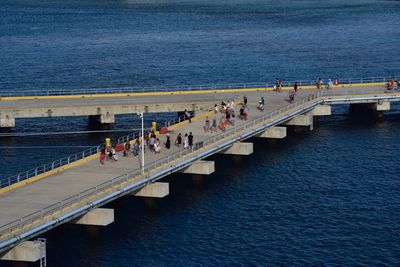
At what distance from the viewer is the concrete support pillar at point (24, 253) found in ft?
188

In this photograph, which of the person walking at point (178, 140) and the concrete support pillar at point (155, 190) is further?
the person walking at point (178, 140)

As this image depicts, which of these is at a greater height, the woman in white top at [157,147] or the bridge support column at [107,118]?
the bridge support column at [107,118]

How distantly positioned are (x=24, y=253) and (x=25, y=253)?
0.20 ft

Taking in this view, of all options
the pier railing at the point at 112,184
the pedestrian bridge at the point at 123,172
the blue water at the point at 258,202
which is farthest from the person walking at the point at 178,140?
the blue water at the point at 258,202

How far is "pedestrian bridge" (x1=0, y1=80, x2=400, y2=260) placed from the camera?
2384 inches

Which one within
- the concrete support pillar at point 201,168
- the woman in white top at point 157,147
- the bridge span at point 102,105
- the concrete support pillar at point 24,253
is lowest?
the concrete support pillar at point 24,253

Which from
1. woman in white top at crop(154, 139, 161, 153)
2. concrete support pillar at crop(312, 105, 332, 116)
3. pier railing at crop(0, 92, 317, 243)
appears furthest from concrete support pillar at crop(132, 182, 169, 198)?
concrete support pillar at crop(312, 105, 332, 116)

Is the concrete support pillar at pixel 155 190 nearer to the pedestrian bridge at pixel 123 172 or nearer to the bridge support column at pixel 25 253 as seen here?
the pedestrian bridge at pixel 123 172

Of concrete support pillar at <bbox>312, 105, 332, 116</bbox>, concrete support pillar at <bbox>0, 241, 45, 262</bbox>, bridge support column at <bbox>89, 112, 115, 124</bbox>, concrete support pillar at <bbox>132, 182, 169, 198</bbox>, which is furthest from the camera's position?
concrete support pillar at <bbox>312, 105, 332, 116</bbox>

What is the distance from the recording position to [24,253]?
2260 inches

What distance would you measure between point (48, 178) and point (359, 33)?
137365 mm

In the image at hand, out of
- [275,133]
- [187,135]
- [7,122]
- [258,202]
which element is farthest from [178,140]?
[7,122]

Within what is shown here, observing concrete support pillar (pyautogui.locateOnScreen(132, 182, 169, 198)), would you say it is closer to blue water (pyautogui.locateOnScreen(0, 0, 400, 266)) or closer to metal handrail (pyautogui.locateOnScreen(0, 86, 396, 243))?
metal handrail (pyautogui.locateOnScreen(0, 86, 396, 243))

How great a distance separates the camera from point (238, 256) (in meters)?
63.0
